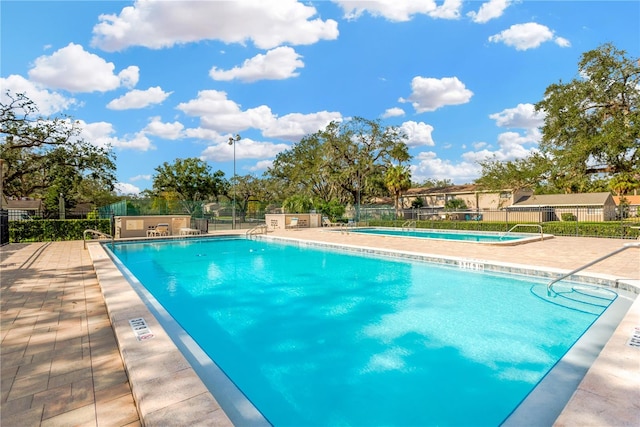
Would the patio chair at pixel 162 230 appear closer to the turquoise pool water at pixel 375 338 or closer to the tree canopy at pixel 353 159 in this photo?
the turquoise pool water at pixel 375 338

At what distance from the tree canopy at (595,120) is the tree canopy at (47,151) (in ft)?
104

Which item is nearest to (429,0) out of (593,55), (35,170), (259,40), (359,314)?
(259,40)

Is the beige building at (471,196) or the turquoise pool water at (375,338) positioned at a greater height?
the beige building at (471,196)

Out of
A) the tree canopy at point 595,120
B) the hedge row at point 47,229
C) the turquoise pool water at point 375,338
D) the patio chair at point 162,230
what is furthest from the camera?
the tree canopy at point 595,120

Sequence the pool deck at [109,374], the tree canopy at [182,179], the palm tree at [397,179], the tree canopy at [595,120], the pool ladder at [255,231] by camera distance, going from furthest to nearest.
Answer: the tree canopy at [182,179] → the palm tree at [397,179] → the tree canopy at [595,120] → the pool ladder at [255,231] → the pool deck at [109,374]

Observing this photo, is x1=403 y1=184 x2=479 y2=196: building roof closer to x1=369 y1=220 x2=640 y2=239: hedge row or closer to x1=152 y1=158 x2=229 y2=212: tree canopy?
x1=369 y1=220 x2=640 y2=239: hedge row

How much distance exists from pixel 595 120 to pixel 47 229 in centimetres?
3296

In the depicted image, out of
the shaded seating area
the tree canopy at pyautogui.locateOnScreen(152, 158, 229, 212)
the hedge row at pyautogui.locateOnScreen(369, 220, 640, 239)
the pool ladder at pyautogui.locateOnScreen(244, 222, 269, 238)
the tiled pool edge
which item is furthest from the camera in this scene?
the tree canopy at pyautogui.locateOnScreen(152, 158, 229, 212)

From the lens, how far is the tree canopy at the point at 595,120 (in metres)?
21.3

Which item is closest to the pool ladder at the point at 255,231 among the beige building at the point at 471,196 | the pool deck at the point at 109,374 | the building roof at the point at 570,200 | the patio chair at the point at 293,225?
the patio chair at the point at 293,225

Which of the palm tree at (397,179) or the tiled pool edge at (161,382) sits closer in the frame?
the tiled pool edge at (161,382)

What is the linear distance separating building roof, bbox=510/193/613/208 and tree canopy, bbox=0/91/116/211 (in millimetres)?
36319

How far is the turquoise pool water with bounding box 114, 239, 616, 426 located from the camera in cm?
322

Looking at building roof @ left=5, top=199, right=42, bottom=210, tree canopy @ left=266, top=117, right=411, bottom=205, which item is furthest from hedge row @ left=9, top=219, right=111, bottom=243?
building roof @ left=5, top=199, right=42, bottom=210
